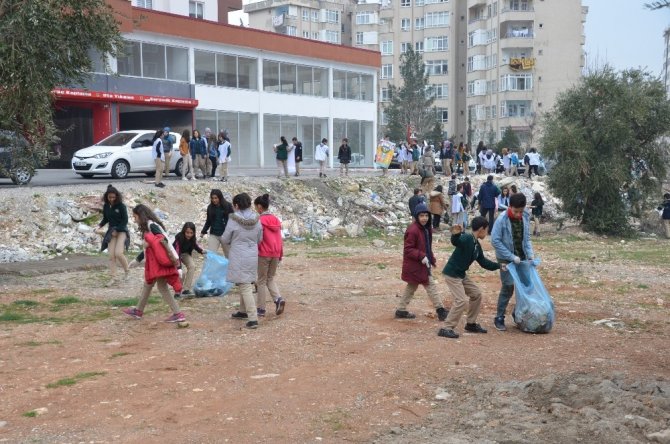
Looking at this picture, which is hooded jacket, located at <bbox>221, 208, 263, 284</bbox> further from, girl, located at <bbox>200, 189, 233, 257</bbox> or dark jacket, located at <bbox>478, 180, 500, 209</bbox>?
dark jacket, located at <bbox>478, 180, 500, 209</bbox>

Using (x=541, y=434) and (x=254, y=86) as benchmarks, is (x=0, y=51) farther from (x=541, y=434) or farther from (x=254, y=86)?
(x=254, y=86)

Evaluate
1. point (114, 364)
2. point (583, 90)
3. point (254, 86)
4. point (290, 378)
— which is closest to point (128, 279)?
point (114, 364)

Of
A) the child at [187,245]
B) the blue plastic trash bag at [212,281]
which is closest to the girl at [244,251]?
the child at [187,245]

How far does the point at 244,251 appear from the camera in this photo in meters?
9.63

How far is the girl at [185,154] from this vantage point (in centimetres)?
2417

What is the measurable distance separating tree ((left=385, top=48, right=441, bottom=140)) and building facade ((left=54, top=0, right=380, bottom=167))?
22.2 meters

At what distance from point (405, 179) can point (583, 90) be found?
8.17 meters

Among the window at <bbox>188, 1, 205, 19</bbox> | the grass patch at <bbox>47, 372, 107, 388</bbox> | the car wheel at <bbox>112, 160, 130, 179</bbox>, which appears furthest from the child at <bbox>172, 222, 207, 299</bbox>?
the window at <bbox>188, 1, 205, 19</bbox>

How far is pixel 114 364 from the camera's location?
26.4 feet

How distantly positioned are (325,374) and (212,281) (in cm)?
474

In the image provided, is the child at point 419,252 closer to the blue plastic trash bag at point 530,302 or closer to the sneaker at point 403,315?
the sneaker at point 403,315

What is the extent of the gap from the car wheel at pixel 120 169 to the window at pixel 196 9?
25.8 metres

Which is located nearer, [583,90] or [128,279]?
[128,279]

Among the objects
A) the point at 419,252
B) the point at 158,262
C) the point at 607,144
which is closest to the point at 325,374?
the point at 419,252
